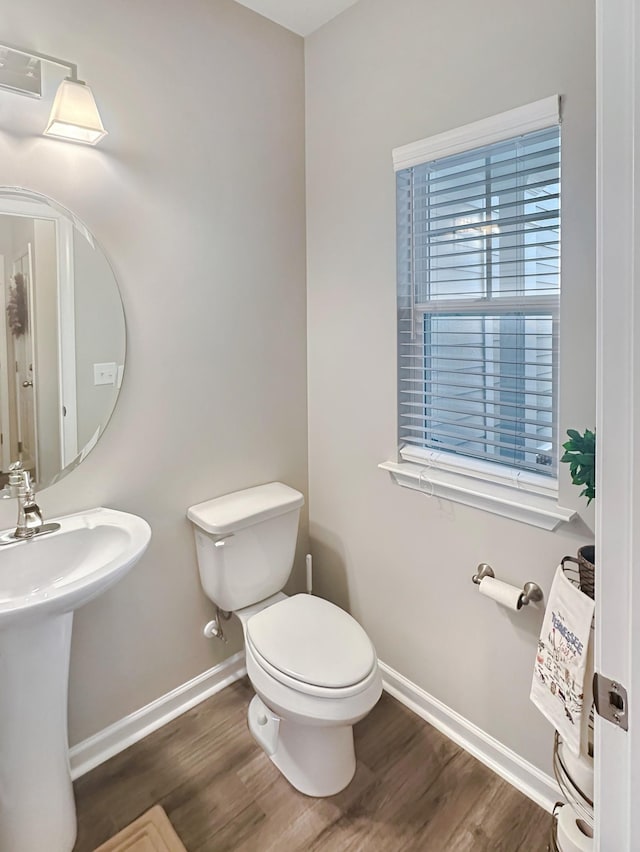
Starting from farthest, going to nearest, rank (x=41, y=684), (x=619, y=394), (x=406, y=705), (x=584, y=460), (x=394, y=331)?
1. (x=406, y=705)
2. (x=394, y=331)
3. (x=41, y=684)
4. (x=584, y=460)
5. (x=619, y=394)

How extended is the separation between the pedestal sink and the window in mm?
1064

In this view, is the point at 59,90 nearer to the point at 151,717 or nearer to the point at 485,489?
the point at 485,489

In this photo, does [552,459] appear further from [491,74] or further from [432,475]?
[491,74]

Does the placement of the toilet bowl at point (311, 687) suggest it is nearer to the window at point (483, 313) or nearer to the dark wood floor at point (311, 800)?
the dark wood floor at point (311, 800)

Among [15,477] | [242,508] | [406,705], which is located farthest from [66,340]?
[406,705]

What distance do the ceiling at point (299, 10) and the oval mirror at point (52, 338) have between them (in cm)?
114

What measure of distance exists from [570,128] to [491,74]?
34cm

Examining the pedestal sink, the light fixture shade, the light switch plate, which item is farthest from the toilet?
the light fixture shade

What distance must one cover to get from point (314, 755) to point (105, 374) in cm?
141

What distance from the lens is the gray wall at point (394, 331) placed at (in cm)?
137

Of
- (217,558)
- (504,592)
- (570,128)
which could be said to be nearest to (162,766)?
(217,558)

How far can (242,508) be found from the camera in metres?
1.92

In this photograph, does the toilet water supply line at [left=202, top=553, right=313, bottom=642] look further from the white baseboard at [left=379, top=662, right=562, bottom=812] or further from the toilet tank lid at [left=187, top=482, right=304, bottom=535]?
the white baseboard at [left=379, top=662, right=562, bottom=812]

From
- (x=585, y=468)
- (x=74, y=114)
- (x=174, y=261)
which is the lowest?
(x=585, y=468)
